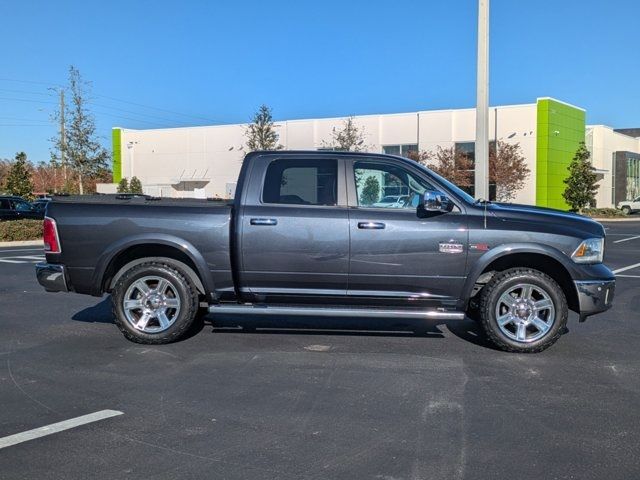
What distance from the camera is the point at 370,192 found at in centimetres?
665

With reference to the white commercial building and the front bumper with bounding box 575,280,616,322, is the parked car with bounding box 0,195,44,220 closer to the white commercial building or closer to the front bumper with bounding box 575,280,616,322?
the white commercial building

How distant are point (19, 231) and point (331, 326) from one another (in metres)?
19.7

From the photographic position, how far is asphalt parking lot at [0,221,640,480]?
3834mm

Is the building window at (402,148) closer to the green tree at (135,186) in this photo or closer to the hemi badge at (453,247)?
the green tree at (135,186)

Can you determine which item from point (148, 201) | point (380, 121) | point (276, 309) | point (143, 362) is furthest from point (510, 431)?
point (380, 121)

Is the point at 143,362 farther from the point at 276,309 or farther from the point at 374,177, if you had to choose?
the point at 374,177

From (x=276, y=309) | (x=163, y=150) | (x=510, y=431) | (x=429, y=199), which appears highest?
(x=163, y=150)

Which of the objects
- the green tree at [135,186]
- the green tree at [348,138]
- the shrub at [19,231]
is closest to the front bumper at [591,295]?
the shrub at [19,231]

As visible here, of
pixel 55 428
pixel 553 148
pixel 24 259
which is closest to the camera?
pixel 55 428

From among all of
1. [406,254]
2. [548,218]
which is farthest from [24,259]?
[548,218]

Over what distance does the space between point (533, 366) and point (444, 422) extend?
6.23ft

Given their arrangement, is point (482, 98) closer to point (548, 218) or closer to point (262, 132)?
point (548, 218)

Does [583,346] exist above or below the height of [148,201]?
below

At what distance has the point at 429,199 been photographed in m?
6.25
